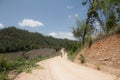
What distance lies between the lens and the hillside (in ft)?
56.7

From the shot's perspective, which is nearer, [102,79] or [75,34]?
[102,79]

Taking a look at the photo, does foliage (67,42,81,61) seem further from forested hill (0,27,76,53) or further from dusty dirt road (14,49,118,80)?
forested hill (0,27,76,53)

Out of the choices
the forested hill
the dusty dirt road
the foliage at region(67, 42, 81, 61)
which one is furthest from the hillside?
the forested hill

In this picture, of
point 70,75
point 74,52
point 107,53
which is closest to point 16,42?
point 74,52

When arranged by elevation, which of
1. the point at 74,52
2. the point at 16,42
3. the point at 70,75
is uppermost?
the point at 16,42

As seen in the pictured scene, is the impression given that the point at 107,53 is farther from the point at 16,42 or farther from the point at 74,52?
the point at 16,42

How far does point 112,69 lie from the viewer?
1669cm

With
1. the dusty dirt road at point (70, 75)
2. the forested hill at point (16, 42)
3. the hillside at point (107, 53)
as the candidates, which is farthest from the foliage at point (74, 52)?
the forested hill at point (16, 42)

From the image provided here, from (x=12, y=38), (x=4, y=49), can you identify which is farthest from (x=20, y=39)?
(x=4, y=49)

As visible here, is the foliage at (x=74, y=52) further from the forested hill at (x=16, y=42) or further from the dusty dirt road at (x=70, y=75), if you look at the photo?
the forested hill at (x=16, y=42)

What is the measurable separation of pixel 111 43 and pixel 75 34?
42.2m

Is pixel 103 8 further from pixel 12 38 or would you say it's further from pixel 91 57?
pixel 12 38


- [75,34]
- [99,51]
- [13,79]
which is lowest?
[13,79]

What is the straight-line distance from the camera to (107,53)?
62.9ft
